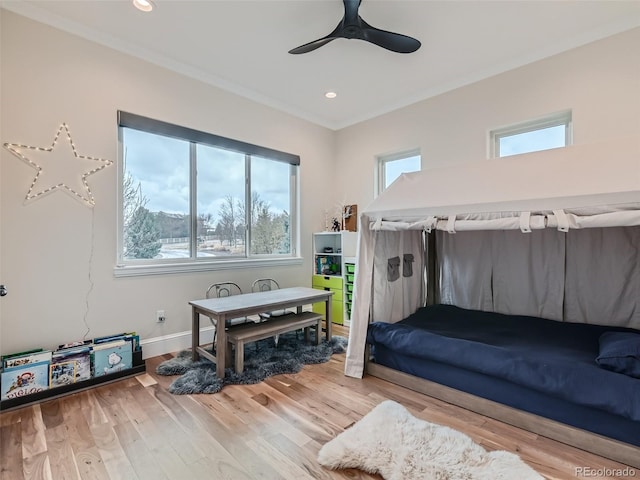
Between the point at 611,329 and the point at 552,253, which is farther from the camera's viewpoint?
A: the point at 552,253

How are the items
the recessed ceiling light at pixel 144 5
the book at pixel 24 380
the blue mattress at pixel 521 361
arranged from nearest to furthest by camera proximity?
the blue mattress at pixel 521 361 < the book at pixel 24 380 < the recessed ceiling light at pixel 144 5

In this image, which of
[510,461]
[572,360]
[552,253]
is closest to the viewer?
[510,461]

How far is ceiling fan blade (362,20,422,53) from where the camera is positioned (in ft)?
8.16

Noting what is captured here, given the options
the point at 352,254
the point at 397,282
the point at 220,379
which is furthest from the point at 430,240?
the point at 220,379

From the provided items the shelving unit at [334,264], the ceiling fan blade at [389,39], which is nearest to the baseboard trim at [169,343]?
the shelving unit at [334,264]

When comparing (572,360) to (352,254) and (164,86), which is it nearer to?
(352,254)

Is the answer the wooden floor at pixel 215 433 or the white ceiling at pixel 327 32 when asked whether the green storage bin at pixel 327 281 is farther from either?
the white ceiling at pixel 327 32

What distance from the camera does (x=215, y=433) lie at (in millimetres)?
2037

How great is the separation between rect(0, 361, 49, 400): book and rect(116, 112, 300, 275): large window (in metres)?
0.97

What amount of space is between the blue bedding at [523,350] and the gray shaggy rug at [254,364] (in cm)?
75

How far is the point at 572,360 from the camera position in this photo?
80.6 inches

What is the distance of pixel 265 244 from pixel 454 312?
261 cm

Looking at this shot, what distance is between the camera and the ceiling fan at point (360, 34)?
2.40 m

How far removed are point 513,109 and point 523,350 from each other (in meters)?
2.66
